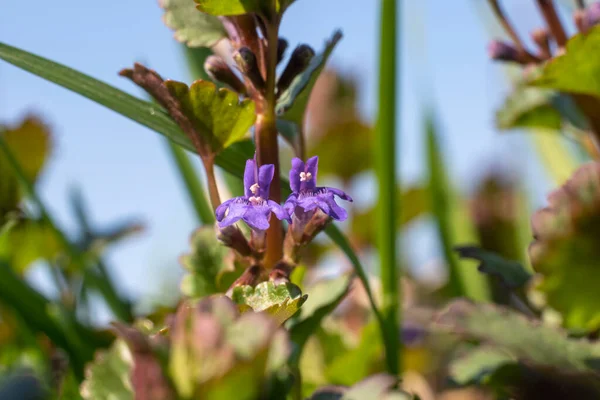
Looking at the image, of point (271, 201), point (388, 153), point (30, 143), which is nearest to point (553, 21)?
point (388, 153)

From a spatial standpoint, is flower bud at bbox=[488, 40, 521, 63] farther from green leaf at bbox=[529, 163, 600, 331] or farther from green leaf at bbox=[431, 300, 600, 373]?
green leaf at bbox=[431, 300, 600, 373]

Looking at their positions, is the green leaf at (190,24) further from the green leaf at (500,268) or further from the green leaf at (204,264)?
the green leaf at (500,268)

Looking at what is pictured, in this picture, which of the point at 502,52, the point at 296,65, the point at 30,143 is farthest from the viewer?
the point at 30,143

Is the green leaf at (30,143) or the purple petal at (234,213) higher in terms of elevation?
the green leaf at (30,143)

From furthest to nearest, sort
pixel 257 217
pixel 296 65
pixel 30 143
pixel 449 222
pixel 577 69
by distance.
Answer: pixel 449 222
pixel 30 143
pixel 577 69
pixel 296 65
pixel 257 217

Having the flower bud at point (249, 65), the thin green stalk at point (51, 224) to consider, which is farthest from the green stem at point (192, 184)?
the flower bud at point (249, 65)

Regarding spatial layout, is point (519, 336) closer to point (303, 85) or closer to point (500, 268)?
point (500, 268)
